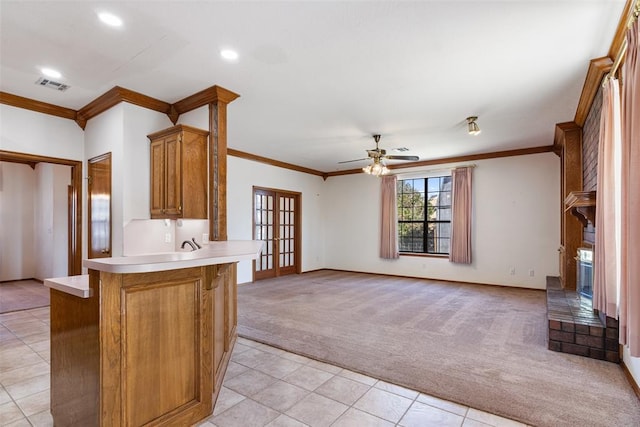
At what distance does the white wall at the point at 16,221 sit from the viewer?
6.69 meters

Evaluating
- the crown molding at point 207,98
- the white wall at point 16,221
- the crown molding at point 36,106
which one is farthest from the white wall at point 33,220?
the crown molding at point 207,98

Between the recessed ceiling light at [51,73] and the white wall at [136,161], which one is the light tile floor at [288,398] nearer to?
the white wall at [136,161]

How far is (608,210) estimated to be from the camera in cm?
250

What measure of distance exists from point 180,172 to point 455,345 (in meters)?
3.39

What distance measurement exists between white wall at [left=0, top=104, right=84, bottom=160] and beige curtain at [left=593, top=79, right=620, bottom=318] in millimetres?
5783

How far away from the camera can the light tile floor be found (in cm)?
210

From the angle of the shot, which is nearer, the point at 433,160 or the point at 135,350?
the point at 135,350

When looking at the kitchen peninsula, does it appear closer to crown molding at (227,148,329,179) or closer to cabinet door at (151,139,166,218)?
cabinet door at (151,139,166,218)

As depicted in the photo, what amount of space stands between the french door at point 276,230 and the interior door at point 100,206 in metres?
3.14

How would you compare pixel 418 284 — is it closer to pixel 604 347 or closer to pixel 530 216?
pixel 530 216

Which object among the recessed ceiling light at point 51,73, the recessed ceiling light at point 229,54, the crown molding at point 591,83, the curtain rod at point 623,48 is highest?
the recessed ceiling light at point 51,73

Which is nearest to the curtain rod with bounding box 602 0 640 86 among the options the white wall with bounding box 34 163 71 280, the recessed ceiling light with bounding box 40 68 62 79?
the recessed ceiling light with bounding box 40 68 62 79

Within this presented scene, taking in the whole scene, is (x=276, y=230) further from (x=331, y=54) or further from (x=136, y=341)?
(x=136, y=341)

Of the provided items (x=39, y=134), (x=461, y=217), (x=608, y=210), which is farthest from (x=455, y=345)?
(x=39, y=134)
